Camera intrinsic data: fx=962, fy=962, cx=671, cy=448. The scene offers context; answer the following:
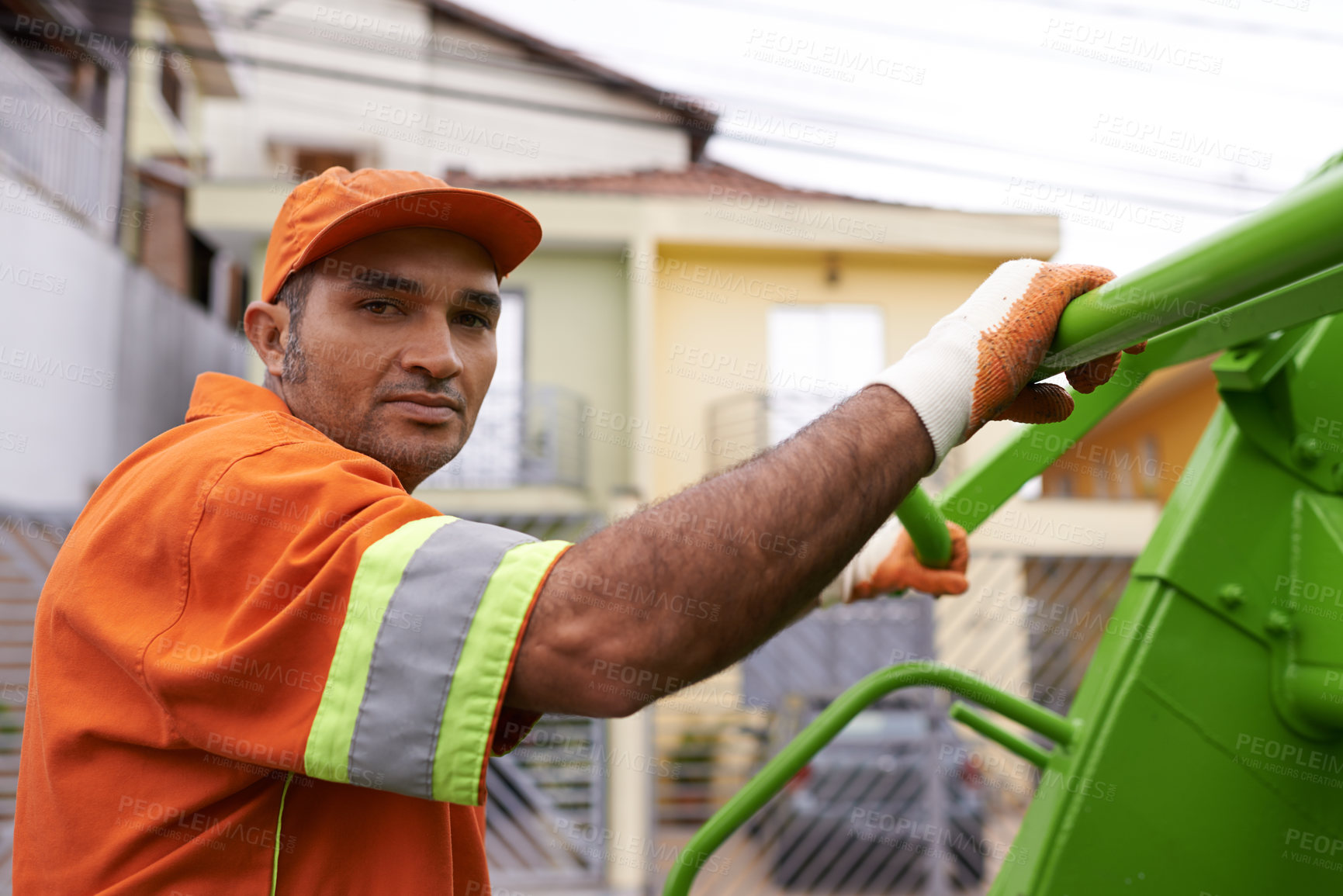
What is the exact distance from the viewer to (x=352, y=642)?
0.87 meters

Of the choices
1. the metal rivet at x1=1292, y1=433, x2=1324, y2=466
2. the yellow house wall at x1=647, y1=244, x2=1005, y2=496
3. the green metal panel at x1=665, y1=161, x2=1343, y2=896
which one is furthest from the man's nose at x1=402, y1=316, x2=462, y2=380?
the yellow house wall at x1=647, y1=244, x2=1005, y2=496

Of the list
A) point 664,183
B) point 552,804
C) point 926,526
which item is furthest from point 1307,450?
point 664,183

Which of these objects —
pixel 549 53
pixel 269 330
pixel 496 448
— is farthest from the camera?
pixel 549 53

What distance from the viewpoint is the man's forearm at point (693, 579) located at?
32.9 inches

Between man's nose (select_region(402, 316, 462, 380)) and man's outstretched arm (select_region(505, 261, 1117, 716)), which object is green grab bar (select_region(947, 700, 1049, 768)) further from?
man's nose (select_region(402, 316, 462, 380))

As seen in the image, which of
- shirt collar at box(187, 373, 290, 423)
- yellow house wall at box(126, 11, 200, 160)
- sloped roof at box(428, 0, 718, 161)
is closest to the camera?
shirt collar at box(187, 373, 290, 423)

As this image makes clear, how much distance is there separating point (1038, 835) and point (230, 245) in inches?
461

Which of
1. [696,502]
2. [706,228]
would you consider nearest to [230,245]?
[706,228]

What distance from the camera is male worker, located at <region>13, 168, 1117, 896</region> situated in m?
0.85

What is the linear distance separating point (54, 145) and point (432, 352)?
9115mm

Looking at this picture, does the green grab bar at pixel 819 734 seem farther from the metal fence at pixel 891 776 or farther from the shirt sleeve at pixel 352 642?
the metal fence at pixel 891 776

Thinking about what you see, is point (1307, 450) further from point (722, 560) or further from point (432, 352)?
point (432, 352)

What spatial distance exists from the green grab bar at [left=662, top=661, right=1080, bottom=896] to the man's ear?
1.02 m

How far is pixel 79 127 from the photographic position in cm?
892
